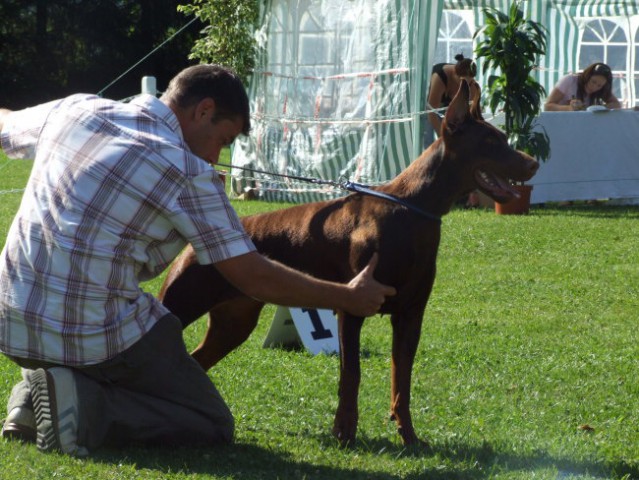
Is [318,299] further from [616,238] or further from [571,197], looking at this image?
[571,197]

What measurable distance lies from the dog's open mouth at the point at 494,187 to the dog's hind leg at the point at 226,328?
1.27 metres

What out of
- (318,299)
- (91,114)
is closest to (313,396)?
(318,299)

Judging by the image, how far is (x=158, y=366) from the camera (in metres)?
4.28

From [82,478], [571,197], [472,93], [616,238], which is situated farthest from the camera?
[571,197]

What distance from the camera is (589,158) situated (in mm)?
13469

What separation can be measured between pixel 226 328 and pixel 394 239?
1199mm

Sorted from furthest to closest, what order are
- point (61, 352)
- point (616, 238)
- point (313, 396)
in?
point (616, 238), point (313, 396), point (61, 352)

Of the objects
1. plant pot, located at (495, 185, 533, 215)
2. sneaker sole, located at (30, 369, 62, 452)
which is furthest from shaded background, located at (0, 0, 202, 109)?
sneaker sole, located at (30, 369, 62, 452)

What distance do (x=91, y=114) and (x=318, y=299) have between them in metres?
1.14

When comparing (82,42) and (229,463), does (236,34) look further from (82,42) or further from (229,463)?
(82,42)

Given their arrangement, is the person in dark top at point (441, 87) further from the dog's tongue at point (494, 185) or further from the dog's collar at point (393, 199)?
the dog's collar at point (393, 199)

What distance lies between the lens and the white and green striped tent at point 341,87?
12.7 m

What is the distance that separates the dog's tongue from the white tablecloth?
8606mm

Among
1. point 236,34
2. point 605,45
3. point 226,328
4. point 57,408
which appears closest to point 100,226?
point 57,408
